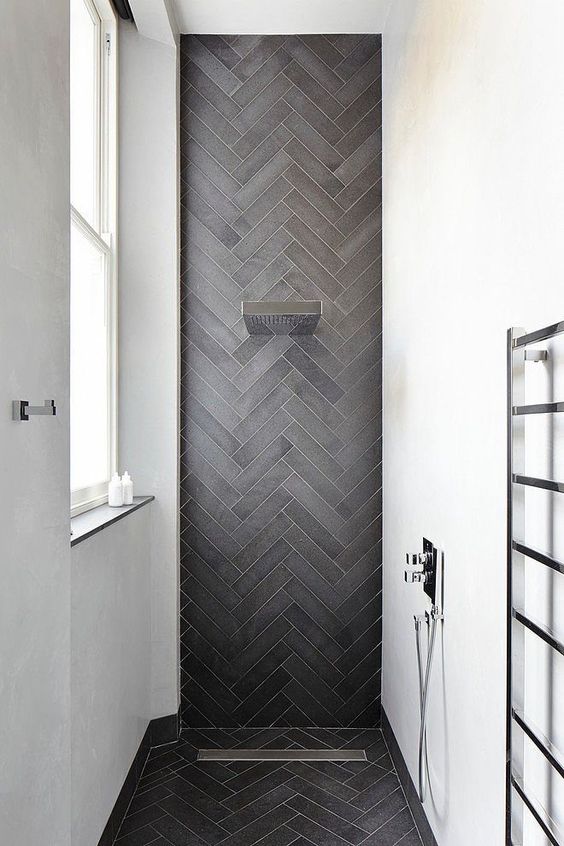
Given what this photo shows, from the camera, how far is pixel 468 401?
1983 mm

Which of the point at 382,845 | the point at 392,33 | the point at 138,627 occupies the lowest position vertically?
the point at 382,845

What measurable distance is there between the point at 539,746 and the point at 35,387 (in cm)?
119

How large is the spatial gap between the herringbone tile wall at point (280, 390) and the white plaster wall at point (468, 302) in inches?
22.0

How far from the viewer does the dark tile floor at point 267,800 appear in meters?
2.67

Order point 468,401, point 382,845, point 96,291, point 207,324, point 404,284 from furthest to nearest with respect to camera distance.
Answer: point 207,324 → point 96,291 → point 404,284 → point 382,845 → point 468,401

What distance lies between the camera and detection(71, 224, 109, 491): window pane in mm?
2830

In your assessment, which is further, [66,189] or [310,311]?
[310,311]

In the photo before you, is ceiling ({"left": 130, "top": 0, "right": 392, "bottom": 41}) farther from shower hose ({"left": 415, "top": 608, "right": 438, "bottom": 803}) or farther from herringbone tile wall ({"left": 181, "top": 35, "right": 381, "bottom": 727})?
shower hose ({"left": 415, "top": 608, "right": 438, "bottom": 803})

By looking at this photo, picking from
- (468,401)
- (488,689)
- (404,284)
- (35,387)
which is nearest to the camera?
(35,387)

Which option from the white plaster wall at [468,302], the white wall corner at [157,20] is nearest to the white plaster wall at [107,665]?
the white plaster wall at [468,302]

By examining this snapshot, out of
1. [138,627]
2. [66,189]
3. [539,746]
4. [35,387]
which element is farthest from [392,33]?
[539,746]

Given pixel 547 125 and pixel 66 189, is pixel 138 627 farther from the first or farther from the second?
pixel 547 125

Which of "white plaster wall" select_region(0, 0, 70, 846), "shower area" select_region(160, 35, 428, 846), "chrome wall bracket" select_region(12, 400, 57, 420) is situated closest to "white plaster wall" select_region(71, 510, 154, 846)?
"white plaster wall" select_region(0, 0, 70, 846)

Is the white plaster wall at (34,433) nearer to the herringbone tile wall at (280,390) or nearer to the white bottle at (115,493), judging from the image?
the white bottle at (115,493)
